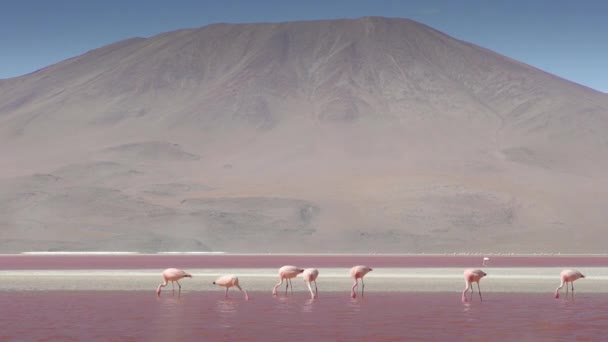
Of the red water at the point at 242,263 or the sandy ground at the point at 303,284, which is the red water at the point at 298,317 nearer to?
the sandy ground at the point at 303,284

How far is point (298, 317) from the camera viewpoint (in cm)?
2531

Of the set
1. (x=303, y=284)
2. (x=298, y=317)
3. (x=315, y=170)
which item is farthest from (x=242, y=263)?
Answer: (x=315, y=170)

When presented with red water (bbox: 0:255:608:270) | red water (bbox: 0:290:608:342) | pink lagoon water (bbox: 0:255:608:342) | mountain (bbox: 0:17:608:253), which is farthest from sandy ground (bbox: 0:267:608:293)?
mountain (bbox: 0:17:608:253)

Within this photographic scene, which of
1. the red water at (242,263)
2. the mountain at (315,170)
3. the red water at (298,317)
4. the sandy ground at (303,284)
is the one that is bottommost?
the red water at (298,317)

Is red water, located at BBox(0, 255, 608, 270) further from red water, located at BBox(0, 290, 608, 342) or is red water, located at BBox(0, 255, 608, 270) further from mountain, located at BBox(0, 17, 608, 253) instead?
mountain, located at BBox(0, 17, 608, 253)

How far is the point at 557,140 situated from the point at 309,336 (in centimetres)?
15252

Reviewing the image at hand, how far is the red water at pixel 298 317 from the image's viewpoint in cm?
2131

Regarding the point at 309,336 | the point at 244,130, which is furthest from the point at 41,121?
the point at 309,336

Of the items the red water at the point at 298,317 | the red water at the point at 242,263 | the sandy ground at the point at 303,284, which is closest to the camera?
the red water at the point at 298,317

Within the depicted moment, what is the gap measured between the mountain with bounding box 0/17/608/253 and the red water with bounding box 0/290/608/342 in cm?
7969

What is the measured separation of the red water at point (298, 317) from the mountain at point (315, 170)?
79686 mm

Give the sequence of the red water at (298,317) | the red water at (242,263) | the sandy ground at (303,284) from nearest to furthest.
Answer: the red water at (298,317) → the sandy ground at (303,284) → the red water at (242,263)

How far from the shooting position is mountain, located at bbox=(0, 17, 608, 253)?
120625 mm

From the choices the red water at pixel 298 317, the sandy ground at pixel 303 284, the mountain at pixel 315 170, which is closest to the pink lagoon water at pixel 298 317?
the red water at pixel 298 317
